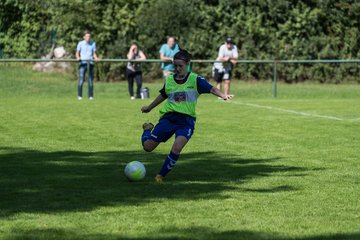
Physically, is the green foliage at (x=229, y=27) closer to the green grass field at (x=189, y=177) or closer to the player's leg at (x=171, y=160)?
the green grass field at (x=189, y=177)

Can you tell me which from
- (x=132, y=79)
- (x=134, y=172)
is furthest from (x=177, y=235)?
(x=132, y=79)

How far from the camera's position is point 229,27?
36.3 metres

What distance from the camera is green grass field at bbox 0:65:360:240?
303 inches

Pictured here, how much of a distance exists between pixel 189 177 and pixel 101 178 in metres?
1.08

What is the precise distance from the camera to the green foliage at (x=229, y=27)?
35.7 m

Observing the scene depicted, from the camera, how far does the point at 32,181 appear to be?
10.5 metres

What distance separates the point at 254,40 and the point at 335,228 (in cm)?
2917

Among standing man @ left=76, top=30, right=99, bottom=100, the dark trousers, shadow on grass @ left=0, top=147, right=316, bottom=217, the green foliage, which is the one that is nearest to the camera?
shadow on grass @ left=0, top=147, right=316, bottom=217

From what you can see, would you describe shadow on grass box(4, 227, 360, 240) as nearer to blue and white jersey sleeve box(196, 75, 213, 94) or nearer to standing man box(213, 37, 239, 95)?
blue and white jersey sleeve box(196, 75, 213, 94)

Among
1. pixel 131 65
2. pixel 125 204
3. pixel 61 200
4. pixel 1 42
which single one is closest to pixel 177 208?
pixel 125 204

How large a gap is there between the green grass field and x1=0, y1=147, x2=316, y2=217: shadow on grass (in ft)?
0.04

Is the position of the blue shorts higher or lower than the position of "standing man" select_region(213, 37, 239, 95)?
higher

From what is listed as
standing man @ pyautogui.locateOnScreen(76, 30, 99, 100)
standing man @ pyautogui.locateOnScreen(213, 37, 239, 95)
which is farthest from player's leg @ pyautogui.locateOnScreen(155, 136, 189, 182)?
standing man @ pyautogui.locateOnScreen(213, 37, 239, 95)

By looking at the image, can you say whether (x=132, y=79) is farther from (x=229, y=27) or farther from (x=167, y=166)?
(x=167, y=166)
